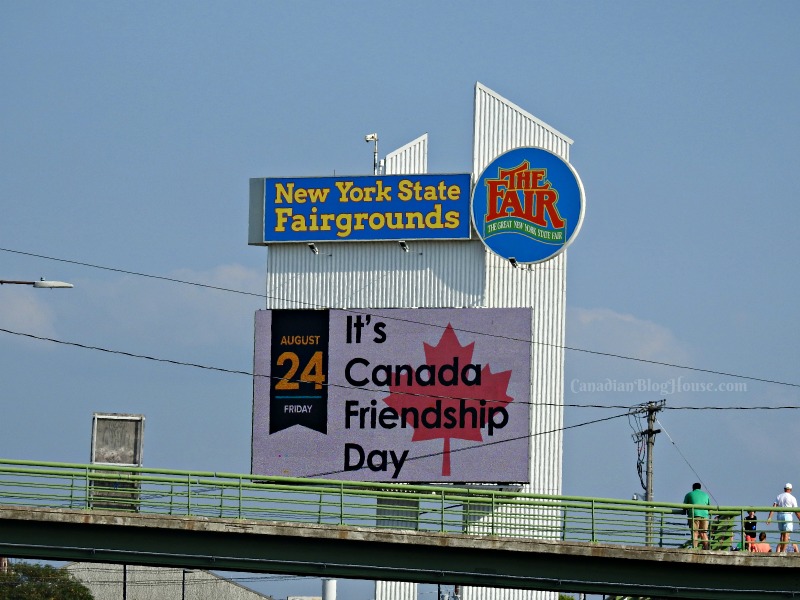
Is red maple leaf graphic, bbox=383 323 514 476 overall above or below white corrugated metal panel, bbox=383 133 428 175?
below

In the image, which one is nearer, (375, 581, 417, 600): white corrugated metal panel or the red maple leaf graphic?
the red maple leaf graphic

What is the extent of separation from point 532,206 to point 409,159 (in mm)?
4589

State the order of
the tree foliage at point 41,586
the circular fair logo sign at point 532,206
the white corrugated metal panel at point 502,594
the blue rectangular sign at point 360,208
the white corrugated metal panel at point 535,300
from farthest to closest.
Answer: the tree foliage at point 41,586 → the blue rectangular sign at point 360,208 → the circular fair logo sign at point 532,206 → the white corrugated metal panel at point 535,300 → the white corrugated metal panel at point 502,594

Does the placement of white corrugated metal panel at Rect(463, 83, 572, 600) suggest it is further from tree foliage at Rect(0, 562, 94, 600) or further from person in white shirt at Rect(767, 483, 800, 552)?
tree foliage at Rect(0, 562, 94, 600)

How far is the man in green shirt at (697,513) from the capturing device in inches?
1357

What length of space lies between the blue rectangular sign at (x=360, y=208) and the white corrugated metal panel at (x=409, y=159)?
124 centimetres

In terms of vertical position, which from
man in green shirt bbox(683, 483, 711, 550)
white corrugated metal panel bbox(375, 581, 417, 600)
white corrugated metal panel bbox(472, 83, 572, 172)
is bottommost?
white corrugated metal panel bbox(375, 581, 417, 600)

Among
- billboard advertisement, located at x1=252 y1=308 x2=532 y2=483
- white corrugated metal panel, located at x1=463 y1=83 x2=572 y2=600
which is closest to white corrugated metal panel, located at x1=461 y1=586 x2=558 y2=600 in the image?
white corrugated metal panel, located at x1=463 y1=83 x2=572 y2=600

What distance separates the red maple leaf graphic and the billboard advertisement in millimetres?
29

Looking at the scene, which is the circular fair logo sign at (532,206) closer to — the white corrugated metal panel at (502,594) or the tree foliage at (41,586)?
the white corrugated metal panel at (502,594)

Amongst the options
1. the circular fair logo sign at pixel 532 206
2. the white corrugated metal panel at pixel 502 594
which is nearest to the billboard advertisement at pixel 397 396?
the circular fair logo sign at pixel 532 206

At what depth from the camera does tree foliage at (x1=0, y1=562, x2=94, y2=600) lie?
8056 cm

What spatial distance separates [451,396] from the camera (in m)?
43.7

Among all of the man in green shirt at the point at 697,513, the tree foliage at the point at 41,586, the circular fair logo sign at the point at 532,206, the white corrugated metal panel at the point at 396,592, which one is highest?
the circular fair logo sign at the point at 532,206
